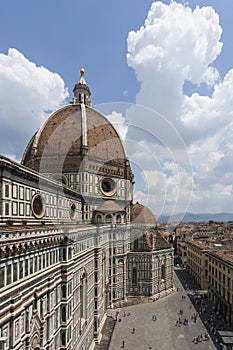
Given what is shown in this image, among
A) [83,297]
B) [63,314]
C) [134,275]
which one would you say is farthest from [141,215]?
[63,314]

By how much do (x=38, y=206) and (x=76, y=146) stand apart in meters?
23.9

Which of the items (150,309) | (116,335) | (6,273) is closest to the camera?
(6,273)

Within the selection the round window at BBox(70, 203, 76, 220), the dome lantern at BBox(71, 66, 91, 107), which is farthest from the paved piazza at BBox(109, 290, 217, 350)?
the dome lantern at BBox(71, 66, 91, 107)

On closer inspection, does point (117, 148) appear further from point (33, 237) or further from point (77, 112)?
point (33, 237)

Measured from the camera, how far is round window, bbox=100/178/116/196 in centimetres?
5480

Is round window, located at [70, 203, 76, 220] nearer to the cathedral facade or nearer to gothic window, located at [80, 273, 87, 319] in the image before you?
the cathedral facade

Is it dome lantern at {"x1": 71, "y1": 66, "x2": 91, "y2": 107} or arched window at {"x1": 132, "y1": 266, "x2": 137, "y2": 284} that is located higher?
dome lantern at {"x1": 71, "y1": 66, "x2": 91, "y2": 107}

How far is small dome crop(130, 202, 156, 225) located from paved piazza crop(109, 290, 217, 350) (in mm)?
14631

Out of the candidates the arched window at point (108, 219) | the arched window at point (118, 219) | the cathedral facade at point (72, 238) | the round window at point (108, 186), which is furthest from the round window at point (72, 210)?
the round window at point (108, 186)

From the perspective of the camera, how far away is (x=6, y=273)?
49.1 feet

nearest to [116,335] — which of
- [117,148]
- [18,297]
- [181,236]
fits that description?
[18,297]

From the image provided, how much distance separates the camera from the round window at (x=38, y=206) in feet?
96.6

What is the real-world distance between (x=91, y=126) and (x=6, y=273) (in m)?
44.9

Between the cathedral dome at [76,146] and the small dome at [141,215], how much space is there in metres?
7.24
